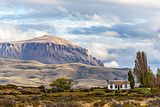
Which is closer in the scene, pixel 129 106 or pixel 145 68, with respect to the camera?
pixel 129 106

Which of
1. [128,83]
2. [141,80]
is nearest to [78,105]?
[141,80]

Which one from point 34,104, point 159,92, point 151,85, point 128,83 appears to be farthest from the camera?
point 128,83

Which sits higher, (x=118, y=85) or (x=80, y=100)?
(x=118, y=85)

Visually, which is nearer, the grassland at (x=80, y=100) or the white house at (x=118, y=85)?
the grassland at (x=80, y=100)

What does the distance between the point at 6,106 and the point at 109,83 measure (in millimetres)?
100343

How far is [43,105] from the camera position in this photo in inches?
2645

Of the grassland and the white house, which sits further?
the white house

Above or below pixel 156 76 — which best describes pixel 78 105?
below

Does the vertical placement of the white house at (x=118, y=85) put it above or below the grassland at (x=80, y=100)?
above

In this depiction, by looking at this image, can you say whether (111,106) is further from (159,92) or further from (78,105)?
(159,92)

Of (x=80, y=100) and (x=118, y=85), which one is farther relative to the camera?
(x=118, y=85)

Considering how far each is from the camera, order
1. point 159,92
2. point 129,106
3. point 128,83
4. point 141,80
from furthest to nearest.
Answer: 1. point 128,83
2. point 141,80
3. point 159,92
4. point 129,106

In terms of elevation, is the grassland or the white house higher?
the white house

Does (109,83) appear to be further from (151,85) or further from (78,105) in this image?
(78,105)
